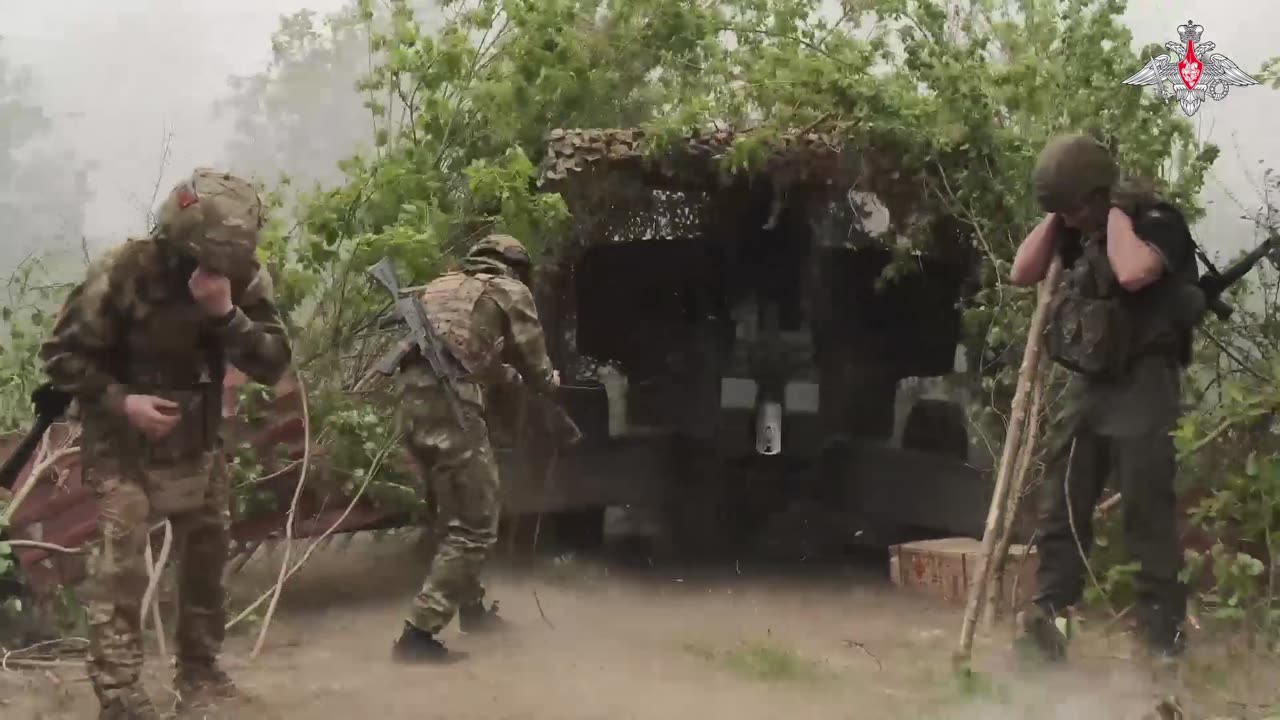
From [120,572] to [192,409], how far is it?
51 centimetres

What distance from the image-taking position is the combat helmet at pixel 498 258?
470cm

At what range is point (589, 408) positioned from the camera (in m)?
6.30

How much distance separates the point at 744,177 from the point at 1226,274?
2727 mm

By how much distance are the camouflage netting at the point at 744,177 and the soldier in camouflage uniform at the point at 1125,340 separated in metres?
1.69

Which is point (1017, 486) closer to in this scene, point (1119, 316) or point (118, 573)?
point (1119, 316)

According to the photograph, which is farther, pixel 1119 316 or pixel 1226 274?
pixel 1226 274

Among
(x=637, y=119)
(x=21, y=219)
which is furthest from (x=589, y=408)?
(x=21, y=219)

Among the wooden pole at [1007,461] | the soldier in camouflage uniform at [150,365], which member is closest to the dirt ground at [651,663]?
the wooden pole at [1007,461]

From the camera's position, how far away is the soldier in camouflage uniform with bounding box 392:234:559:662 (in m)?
4.43

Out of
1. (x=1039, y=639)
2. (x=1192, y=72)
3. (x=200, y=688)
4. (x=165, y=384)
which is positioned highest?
(x=1192, y=72)

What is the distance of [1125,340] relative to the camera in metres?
3.67

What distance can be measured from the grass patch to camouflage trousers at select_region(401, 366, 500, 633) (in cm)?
94

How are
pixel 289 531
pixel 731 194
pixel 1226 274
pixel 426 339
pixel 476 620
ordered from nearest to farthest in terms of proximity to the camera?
Answer: pixel 1226 274
pixel 426 339
pixel 476 620
pixel 289 531
pixel 731 194

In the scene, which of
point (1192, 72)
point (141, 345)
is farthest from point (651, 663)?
point (1192, 72)
